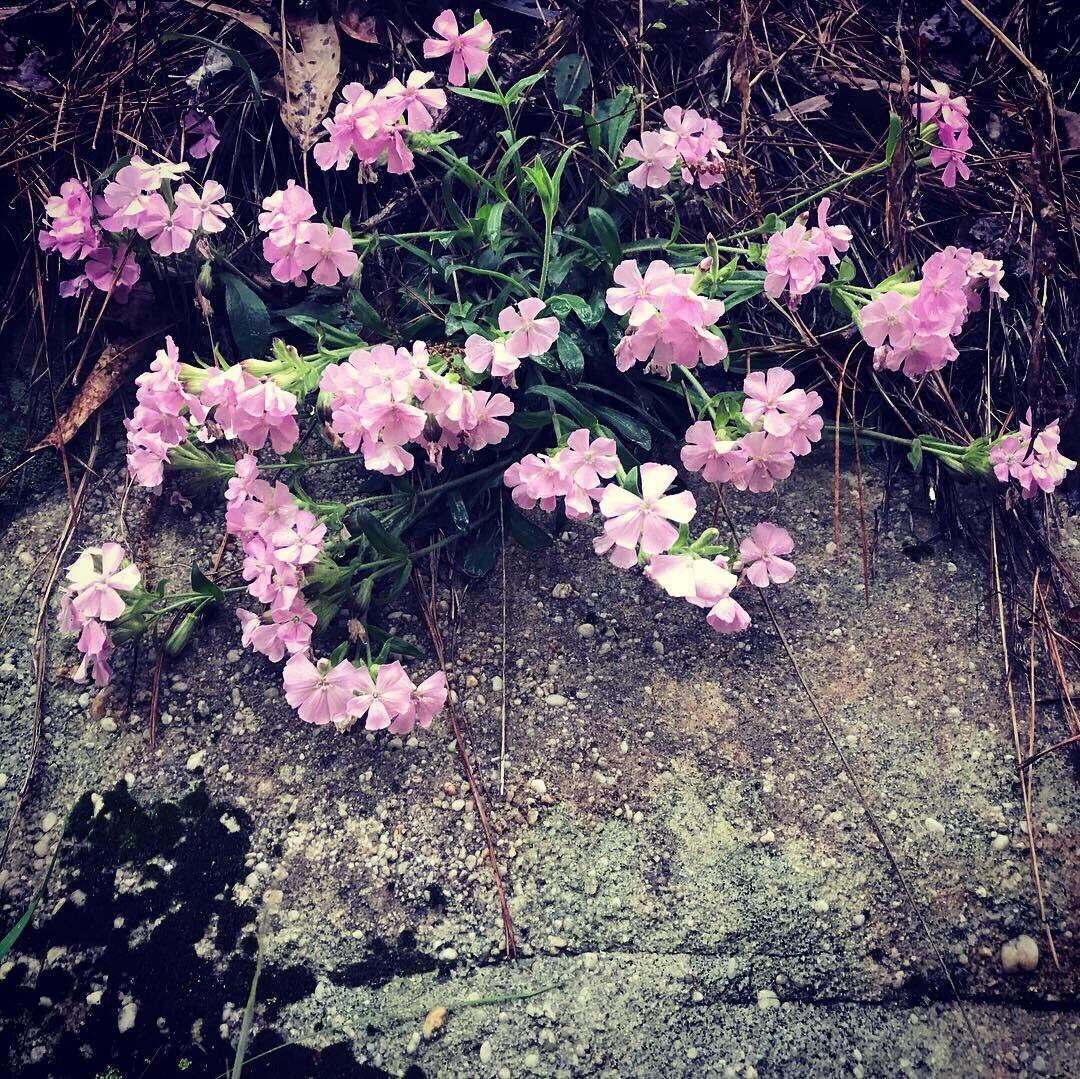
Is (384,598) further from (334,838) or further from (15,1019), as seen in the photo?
(15,1019)

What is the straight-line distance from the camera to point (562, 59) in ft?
6.35

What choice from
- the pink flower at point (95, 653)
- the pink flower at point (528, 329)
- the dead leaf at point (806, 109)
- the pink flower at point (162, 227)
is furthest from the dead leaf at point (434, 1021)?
the dead leaf at point (806, 109)

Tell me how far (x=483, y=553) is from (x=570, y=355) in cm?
45

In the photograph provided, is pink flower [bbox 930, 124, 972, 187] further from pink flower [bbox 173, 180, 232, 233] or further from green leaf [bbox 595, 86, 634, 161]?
pink flower [bbox 173, 180, 232, 233]

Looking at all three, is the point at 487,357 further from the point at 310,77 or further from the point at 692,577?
the point at 310,77

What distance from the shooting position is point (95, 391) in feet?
6.34

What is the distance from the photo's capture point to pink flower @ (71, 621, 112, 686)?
1.61 m

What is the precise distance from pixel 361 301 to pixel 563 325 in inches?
16.6

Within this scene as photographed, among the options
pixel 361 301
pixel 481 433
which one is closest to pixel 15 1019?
pixel 481 433

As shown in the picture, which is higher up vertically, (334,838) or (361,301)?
A: (361,301)

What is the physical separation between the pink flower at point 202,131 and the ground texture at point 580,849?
0.88 meters

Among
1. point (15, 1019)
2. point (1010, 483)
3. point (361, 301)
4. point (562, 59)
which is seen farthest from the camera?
point (562, 59)

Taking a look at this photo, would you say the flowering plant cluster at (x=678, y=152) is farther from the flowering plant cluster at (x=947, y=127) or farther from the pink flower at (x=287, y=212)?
the pink flower at (x=287, y=212)

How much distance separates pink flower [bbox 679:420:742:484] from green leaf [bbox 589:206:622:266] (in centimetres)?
44
